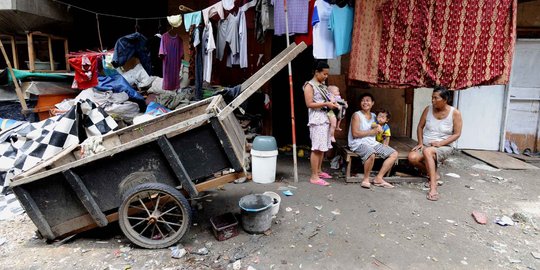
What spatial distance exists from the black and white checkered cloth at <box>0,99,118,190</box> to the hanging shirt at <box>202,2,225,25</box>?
2.32 metres

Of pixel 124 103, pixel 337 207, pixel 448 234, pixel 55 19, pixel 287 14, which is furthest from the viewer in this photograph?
pixel 55 19

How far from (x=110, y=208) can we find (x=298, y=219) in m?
2.06

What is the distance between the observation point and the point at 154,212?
3168mm

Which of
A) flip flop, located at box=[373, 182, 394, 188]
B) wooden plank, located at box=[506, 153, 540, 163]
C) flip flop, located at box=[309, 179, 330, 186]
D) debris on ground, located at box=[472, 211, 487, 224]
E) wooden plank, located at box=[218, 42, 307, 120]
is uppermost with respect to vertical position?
wooden plank, located at box=[218, 42, 307, 120]

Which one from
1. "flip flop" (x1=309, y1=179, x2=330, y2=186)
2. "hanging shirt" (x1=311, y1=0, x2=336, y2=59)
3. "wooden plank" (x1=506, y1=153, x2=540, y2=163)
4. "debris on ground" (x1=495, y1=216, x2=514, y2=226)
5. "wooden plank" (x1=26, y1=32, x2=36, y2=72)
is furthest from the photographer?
"wooden plank" (x1=506, y1=153, x2=540, y2=163)

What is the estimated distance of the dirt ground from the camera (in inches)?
120

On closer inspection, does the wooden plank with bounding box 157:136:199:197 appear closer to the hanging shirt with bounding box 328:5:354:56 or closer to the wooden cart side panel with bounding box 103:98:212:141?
the wooden cart side panel with bounding box 103:98:212:141

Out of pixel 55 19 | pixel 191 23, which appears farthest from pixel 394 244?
pixel 55 19

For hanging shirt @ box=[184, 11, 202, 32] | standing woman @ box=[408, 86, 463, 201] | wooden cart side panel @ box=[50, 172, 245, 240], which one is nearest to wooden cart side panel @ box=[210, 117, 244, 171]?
wooden cart side panel @ box=[50, 172, 245, 240]

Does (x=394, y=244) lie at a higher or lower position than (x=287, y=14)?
lower

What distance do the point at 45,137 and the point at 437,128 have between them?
18.8 feet

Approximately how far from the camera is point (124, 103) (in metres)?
5.99

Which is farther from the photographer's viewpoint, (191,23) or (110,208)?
(191,23)

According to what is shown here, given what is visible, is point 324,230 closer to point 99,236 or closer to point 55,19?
point 99,236
